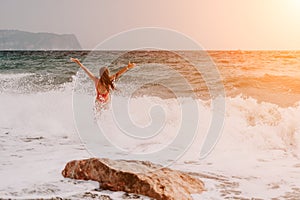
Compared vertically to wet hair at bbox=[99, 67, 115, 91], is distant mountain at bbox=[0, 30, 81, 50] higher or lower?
higher

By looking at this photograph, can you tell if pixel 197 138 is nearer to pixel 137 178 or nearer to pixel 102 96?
pixel 102 96

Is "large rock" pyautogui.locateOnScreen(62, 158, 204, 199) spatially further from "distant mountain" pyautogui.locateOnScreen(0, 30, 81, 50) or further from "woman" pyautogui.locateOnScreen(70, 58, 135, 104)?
"distant mountain" pyautogui.locateOnScreen(0, 30, 81, 50)

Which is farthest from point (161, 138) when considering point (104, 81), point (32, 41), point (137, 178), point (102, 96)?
point (32, 41)

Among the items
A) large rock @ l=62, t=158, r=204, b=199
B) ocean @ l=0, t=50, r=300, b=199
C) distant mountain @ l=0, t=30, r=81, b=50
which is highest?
distant mountain @ l=0, t=30, r=81, b=50

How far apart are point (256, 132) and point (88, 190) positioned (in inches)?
247

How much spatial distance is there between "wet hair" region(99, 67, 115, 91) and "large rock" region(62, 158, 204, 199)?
8.01 ft

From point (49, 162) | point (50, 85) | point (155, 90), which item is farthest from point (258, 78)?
point (49, 162)

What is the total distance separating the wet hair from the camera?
7867 mm

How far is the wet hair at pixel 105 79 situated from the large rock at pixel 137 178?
244 cm

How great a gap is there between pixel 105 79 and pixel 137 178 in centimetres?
321

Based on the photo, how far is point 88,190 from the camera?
5.41 m

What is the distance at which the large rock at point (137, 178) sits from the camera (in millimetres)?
5234

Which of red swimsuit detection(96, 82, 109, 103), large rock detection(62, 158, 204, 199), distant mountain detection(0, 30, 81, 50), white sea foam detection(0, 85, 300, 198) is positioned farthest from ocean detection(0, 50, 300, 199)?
distant mountain detection(0, 30, 81, 50)

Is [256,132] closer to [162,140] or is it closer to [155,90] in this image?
[162,140]
